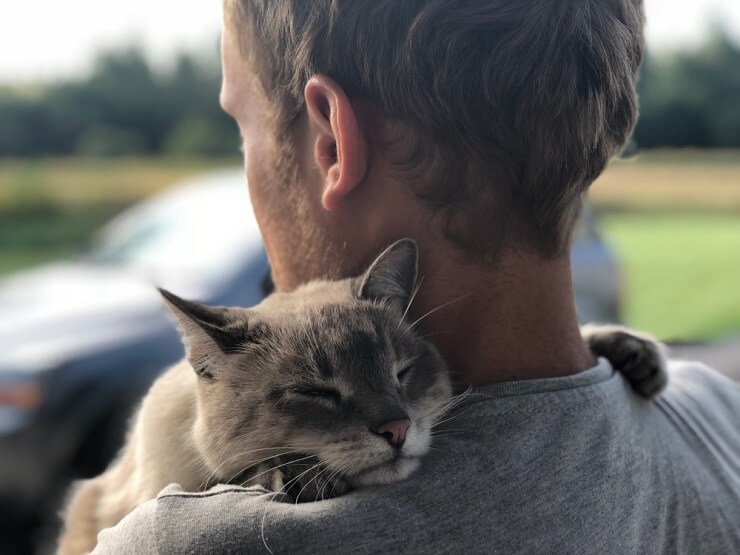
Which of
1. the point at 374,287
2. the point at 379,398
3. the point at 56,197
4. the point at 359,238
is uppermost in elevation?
the point at 359,238

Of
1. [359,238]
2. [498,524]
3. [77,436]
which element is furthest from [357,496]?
[77,436]

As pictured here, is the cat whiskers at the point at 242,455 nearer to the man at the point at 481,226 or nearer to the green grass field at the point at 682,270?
the man at the point at 481,226

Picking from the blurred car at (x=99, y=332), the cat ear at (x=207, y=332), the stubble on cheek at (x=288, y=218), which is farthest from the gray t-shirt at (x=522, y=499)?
the blurred car at (x=99, y=332)

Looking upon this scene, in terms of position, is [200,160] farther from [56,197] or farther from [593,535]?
[593,535]

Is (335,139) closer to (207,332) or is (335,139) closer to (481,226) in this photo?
(481,226)

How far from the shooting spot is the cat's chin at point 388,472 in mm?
1474

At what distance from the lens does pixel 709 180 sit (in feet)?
42.0

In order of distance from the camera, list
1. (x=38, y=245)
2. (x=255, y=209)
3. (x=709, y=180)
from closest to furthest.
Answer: (x=255, y=209) → (x=709, y=180) → (x=38, y=245)

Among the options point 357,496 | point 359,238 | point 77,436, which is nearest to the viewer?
point 357,496

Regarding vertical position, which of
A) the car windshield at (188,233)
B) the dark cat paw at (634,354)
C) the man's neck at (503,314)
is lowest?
the car windshield at (188,233)

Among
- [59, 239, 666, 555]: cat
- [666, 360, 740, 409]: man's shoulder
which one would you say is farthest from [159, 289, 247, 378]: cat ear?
[666, 360, 740, 409]: man's shoulder

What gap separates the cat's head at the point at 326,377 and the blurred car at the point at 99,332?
229cm

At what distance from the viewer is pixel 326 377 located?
1.66 m

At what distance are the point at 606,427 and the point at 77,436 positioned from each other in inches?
143
